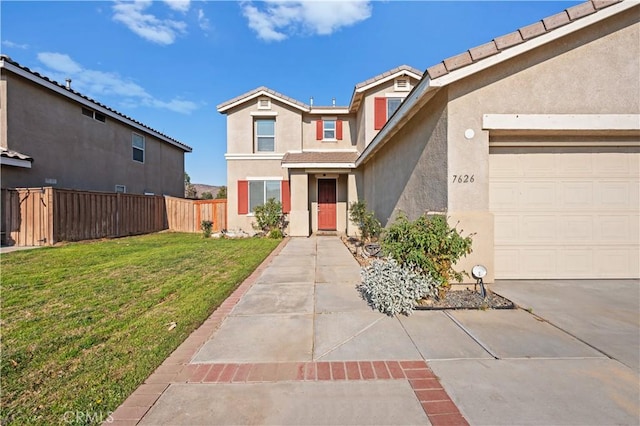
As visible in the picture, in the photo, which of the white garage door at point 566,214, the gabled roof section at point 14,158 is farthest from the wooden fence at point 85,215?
the white garage door at point 566,214

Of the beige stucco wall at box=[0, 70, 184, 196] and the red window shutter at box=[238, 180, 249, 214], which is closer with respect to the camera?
the beige stucco wall at box=[0, 70, 184, 196]

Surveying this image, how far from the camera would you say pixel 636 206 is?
5391mm

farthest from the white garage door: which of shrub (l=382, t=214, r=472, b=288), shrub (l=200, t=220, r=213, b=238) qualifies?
shrub (l=200, t=220, r=213, b=238)

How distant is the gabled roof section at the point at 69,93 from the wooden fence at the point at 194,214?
521cm

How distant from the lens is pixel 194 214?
15.9 meters

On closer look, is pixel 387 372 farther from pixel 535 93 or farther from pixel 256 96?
pixel 256 96

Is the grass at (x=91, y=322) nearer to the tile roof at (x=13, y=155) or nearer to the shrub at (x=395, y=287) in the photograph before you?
the shrub at (x=395, y=287)

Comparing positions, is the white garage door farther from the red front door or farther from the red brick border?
the red front door

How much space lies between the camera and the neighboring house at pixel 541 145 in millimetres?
4789

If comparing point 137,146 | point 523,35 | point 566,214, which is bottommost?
point 566,214

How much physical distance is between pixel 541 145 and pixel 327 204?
387 inches

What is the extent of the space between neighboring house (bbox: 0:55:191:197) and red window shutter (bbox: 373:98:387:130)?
46.4 ft

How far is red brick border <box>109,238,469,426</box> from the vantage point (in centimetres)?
226

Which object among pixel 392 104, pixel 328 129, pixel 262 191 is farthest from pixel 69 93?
pixel 392 104
